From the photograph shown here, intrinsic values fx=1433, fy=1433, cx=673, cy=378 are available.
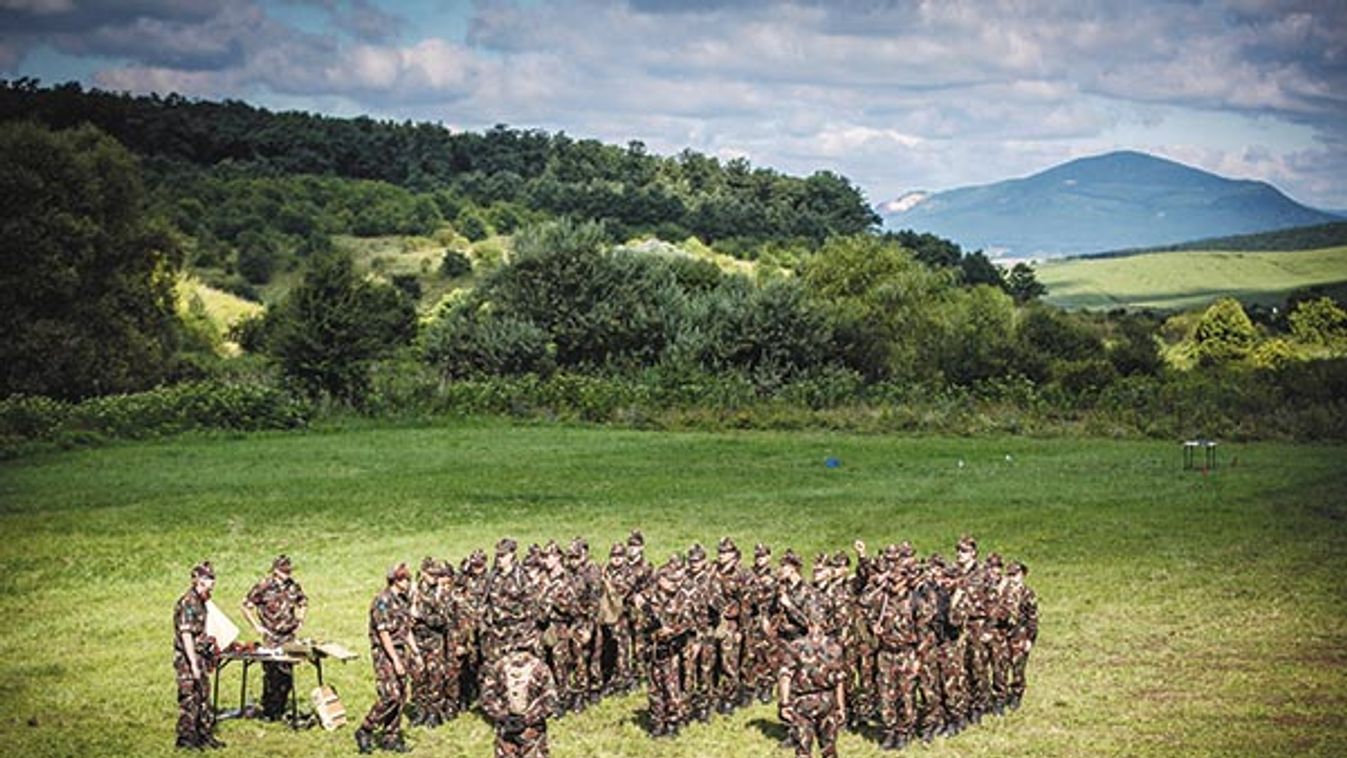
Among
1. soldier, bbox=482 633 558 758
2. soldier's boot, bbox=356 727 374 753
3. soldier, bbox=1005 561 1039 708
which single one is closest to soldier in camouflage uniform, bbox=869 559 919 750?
soldier, bbox=1005 561 1039 708

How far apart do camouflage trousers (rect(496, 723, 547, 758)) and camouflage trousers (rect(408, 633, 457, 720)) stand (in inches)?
218

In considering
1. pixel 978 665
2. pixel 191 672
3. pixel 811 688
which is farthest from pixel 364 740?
pixel 978 665

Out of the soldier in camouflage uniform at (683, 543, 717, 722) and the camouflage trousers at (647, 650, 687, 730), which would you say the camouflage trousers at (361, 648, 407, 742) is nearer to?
the camouflage trousers at (647, 650, 687, 730)

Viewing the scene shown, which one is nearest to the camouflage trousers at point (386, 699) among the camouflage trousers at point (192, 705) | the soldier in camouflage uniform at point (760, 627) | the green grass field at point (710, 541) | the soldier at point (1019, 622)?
the green grass field at point (710, 541)

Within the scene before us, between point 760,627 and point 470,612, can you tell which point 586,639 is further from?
point 760,627

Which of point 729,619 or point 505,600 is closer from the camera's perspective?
point 505,600

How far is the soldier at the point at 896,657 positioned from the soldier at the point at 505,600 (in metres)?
5.23

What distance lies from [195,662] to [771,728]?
28.6 feet

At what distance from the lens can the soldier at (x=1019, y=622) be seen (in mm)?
22656

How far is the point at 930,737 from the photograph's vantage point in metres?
21.9

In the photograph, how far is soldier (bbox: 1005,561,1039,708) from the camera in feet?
74.3

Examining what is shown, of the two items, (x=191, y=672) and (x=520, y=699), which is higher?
(x=520, y=699)

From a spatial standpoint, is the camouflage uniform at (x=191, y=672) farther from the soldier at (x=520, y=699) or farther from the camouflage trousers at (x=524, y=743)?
the camouflage trousers at (x=524, y=743)

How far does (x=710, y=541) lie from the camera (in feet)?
121
